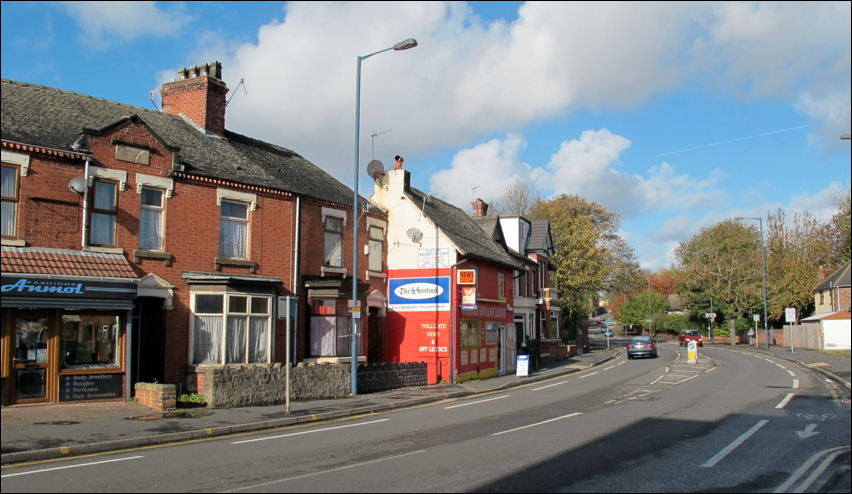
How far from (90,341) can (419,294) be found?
13.0 metres

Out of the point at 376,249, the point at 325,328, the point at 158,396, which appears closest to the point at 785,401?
the point at 325,328

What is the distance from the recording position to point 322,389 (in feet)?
65.7

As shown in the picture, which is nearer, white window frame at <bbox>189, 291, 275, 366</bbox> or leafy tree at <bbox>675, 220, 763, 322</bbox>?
white window frame at <bbox>189, 291, 275, 366</bbox>

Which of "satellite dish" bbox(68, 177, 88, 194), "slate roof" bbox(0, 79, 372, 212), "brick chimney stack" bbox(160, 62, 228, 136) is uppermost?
"brick chimney stack" bbox(160, 62, 228, 136)

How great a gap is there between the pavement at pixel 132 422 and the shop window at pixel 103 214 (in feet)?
14.3

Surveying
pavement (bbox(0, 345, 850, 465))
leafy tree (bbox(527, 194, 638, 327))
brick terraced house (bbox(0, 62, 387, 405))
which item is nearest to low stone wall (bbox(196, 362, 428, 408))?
brick terraced house (bbox(0, 62, 387, 405))

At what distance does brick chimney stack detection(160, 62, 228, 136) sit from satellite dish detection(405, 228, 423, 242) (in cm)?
840

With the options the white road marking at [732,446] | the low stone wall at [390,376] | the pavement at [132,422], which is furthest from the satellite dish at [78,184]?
the white road marking at [732,446]

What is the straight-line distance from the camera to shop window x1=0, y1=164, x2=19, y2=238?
16094 millimetres

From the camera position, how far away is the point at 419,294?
26.8 m

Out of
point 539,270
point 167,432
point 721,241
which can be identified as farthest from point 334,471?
point 721,241

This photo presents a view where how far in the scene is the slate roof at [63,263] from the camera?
15.7 metres

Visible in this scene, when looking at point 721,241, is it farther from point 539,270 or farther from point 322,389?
point 322,389

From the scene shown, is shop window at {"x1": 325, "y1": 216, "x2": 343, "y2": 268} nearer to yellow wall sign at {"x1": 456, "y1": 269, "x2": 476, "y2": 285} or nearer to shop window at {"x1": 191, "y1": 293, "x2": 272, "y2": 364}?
shop window at {"x1": 191, "y1": 293, "x2": 272, "y2": 364}
